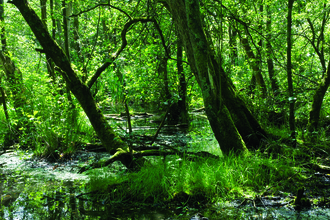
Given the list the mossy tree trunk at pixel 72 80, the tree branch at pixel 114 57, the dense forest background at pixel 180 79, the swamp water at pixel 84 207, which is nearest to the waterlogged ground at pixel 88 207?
the swamp water at pixel 84 207

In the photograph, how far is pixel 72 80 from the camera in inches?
161

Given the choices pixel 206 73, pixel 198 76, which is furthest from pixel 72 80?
pixel 206 73

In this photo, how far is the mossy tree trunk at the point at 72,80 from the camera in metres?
3.95

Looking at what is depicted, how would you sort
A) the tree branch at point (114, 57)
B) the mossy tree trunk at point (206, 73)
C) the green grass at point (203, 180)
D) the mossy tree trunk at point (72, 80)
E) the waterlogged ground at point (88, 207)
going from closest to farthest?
1. the waterlogged ground at point (88, 207)
2. the green grass at point (203, 180)
3. the mossy tree trunk at point (206, 73)
4. the mossy tree trunk at point (72, 80)
5. the tree branch at point (114, 57)

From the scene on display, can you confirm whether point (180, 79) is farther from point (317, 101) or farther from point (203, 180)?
point (203, 180)

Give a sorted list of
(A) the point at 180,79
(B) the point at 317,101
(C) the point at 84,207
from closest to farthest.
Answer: (C) the point at 84,207 < (B) the point at 317,101 < (A) the point at 180,79

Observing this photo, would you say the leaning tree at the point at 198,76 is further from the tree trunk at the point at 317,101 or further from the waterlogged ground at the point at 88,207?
the tree trunk at the point at 317,101

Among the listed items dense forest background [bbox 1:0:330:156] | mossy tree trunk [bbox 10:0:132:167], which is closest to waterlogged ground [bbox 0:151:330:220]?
mossy tree trunk [bbox 10:0:132:167]

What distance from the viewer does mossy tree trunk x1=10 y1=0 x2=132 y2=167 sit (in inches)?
155

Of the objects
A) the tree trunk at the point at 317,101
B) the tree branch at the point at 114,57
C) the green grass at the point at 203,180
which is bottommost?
the green grass at the point at 203,180

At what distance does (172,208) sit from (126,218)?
544 mm

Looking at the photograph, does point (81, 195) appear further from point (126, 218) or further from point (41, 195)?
point (126, 218)

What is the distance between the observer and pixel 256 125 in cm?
484

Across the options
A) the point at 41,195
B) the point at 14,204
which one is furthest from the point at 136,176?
the point at 14,204
